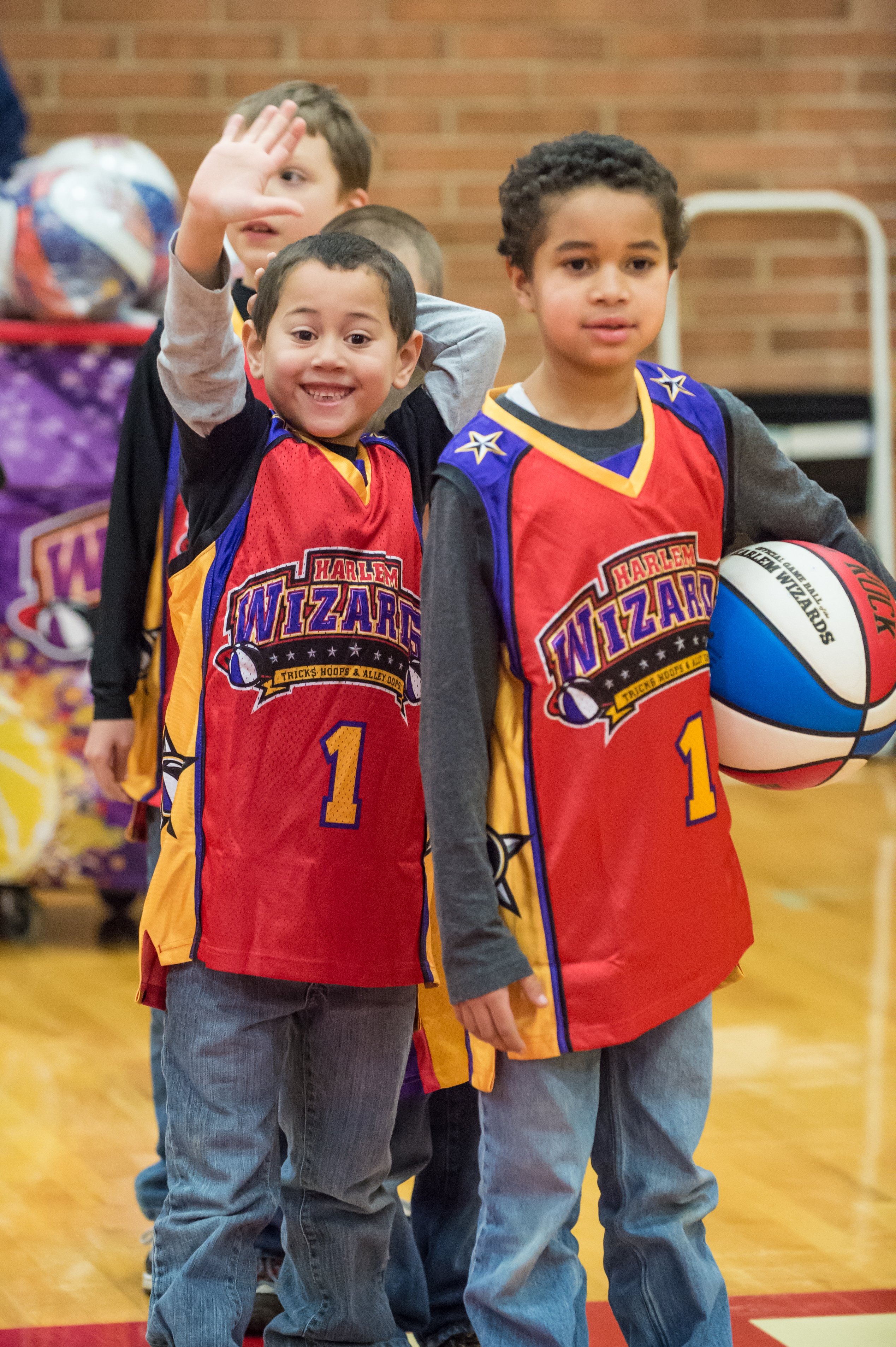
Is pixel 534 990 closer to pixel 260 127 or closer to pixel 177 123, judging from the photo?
pixel 260 127

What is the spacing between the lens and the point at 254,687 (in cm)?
156

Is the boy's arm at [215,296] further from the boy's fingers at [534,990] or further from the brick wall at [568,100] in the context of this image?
the brick wall at [568,100]

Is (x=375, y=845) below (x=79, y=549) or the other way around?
below

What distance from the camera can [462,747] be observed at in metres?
1.39

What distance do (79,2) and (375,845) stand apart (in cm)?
416

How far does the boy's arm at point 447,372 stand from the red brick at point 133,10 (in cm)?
363

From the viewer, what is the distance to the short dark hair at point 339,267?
1.55 m

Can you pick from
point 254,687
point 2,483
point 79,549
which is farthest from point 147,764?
point 79,549

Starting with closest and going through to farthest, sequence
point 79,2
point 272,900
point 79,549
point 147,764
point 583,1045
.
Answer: point 583,1045
point 272,900
point 147,764
point 79,549
point 79,2

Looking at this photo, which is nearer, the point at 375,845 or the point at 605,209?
the point at 605,209

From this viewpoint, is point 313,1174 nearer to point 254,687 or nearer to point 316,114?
point 254,687

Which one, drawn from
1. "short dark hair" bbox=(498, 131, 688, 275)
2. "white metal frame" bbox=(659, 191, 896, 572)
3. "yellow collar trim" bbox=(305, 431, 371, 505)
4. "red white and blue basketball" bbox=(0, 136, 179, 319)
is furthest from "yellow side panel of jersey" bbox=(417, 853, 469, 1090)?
"white metal frame" bbox=(659, 191, 896, 572)

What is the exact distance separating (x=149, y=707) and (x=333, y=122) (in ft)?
2.57

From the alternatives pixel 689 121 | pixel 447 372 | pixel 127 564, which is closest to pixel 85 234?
pixel 127 564
